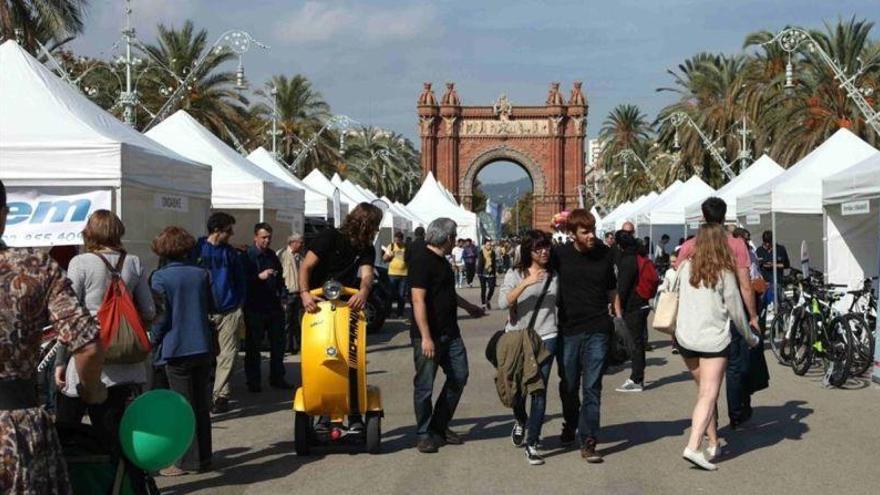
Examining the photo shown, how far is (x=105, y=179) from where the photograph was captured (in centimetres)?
1088

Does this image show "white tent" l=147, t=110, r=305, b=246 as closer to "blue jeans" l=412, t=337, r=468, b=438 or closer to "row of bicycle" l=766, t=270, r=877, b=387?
"row of bicycle" l=766, t=270, r=877, b=387

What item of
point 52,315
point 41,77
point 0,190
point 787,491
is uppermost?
point 41,77

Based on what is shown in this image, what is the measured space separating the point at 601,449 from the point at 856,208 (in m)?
7.30

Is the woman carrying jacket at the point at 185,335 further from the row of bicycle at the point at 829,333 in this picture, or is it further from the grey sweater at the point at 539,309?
the row of bicycle at the point at 829,333

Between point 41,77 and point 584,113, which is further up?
point 584,113

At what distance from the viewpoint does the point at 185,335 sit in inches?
335

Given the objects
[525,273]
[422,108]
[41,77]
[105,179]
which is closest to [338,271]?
[525,273]

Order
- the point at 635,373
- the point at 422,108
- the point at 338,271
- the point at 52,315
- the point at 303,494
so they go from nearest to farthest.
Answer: the point at 52,315 < the point at 303,494 < the point at 338,271 < the point at 635,373 < the point at 422,108

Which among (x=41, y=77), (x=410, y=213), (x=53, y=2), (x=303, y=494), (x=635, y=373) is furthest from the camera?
(x=410, y=213)

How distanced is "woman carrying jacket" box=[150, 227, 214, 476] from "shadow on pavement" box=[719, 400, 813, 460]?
4011mm

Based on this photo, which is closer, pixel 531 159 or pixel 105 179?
pixel 105 179

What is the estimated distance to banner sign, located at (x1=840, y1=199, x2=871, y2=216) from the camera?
14.5 metres

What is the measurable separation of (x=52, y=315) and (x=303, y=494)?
3.72 meters

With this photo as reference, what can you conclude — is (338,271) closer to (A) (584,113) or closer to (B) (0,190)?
(B) (0,190)
